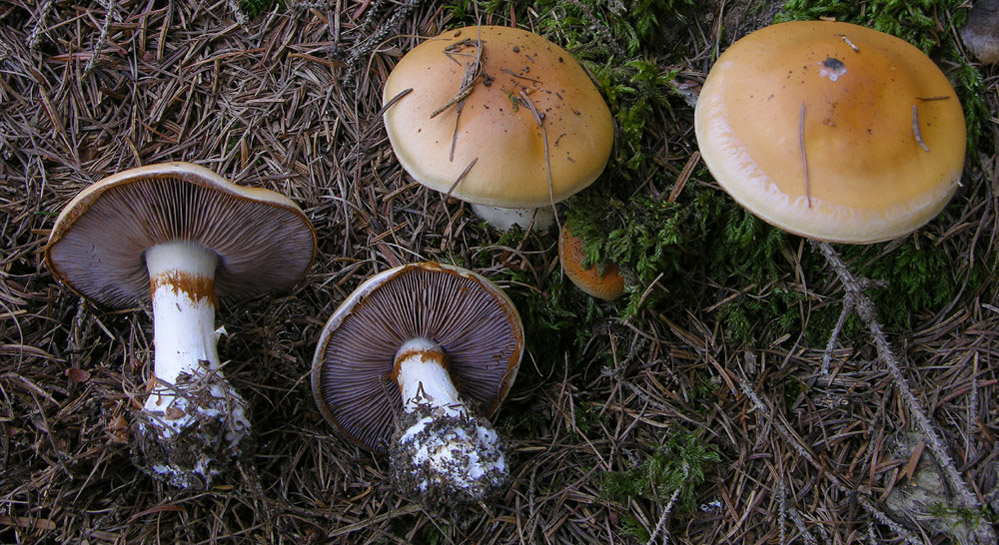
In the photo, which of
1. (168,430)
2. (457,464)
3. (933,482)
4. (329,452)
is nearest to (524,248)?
(457,464)

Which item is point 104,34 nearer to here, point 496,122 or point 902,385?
point 496,122

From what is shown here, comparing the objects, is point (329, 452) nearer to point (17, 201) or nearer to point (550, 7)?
point (17, 201)

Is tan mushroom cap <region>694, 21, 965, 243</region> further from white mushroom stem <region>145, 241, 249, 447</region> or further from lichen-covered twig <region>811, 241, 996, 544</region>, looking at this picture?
white mushroom stem <region>145, 241, 249, 447</region>

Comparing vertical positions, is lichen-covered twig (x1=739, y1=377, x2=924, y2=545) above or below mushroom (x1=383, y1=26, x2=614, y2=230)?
below

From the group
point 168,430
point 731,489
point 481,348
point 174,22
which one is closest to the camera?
point 168,430

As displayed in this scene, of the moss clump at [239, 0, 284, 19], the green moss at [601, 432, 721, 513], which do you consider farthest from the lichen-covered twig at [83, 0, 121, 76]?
the green moss at [601, 432, 721, 513]
